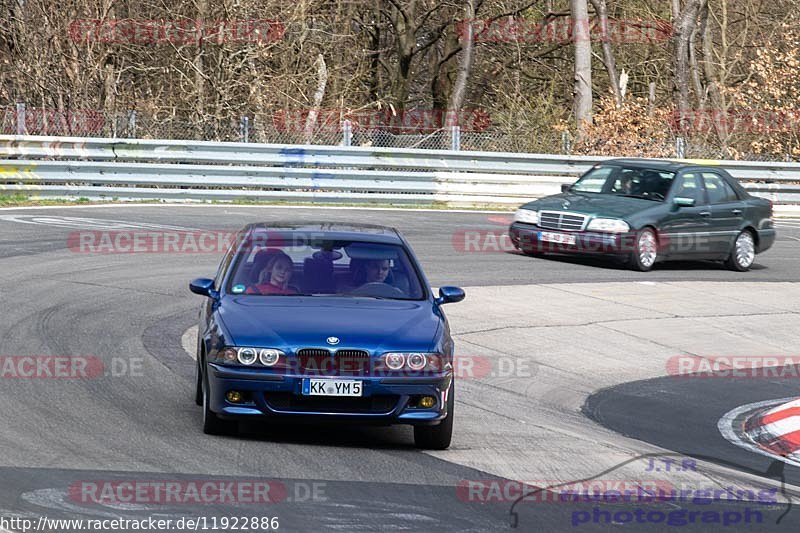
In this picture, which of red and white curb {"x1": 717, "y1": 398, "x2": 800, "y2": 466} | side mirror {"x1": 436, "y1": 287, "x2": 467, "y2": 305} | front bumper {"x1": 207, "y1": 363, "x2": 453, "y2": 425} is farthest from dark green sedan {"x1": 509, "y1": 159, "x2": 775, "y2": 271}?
front bumper {"x1": 207, "y1": 363, "x2": 453, "y2": 425}

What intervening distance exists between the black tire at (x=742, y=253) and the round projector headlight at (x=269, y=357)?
13.0m

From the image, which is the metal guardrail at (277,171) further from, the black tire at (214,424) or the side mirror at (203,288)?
the black tire at (214,424)

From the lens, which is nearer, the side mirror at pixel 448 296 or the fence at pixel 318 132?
the side mirror at pixel 448 296

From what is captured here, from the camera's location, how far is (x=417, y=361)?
8.07 m

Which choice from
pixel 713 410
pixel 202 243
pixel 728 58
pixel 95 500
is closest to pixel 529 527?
pixel 95 500

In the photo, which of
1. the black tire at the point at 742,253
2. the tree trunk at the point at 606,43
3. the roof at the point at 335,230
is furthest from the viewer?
the tree trunk at the point at 606,43

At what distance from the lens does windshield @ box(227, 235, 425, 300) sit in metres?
8.95

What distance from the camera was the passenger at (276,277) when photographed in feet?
29.2

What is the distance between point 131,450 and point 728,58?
3947cm

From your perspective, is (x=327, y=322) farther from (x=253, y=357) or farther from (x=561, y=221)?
(x=561, y=221)

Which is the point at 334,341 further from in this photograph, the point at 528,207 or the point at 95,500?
A: the point at 528,207

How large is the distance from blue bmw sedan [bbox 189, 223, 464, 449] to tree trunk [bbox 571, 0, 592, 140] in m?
25.1

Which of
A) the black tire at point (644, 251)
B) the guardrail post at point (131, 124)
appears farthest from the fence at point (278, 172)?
the black tire at point (644, 251)

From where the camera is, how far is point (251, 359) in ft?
26.0
